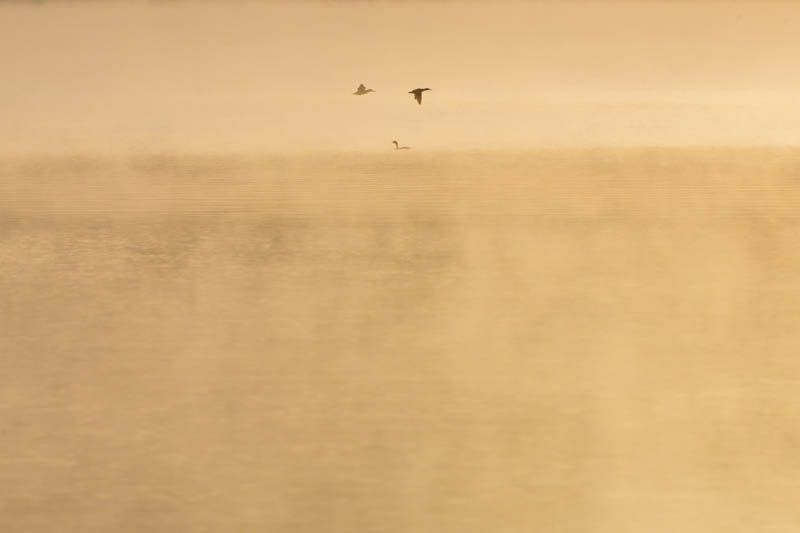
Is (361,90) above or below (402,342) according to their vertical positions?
above

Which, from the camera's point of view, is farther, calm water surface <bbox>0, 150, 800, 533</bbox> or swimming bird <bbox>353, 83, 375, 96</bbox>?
swimming bird <bbox>353, 83, 375, 96</bbox>

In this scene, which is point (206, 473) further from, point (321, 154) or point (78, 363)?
point (321, 154)

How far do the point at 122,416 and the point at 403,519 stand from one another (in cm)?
99

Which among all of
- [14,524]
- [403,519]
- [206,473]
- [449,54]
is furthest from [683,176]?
[14,524]

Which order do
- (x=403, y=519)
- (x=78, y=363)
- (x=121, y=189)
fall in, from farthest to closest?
(x=121, y=189)
(x=78, y=363)
(x=403, y=519)

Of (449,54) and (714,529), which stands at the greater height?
(449,54)

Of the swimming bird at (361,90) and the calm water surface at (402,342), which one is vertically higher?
the swimming bird at (361,90)

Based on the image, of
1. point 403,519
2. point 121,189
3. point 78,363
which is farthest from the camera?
point 121,189

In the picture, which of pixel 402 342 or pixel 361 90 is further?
pixel 361 90

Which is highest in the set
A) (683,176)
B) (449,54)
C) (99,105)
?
(449,54)

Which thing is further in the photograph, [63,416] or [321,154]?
[321,154]

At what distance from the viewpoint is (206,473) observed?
2.74 m

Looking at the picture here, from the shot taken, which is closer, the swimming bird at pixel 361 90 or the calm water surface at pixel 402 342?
the calm water surface at pixel 402 342

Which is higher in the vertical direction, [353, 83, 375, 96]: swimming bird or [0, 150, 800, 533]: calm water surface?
[353, 83, 375, 96]: swimming bird
